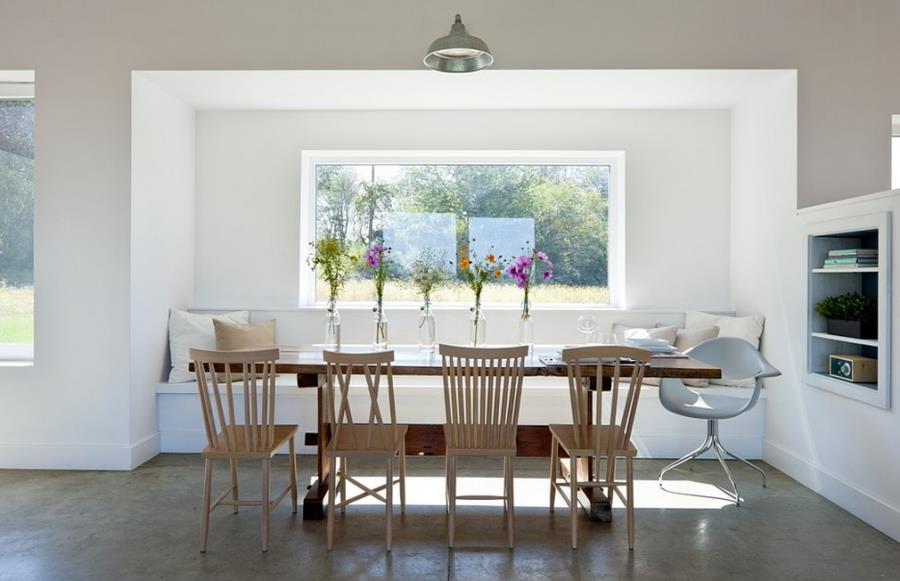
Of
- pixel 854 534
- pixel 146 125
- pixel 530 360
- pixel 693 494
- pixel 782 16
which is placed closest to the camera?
pixel 854 534

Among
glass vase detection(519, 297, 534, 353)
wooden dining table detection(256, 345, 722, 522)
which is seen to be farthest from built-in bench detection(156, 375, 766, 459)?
glass vase detection(519, 297, 534, 353)

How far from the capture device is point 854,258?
3.19 metres

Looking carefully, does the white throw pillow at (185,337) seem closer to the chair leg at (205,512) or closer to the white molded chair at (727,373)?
the chair leg at (205,512)

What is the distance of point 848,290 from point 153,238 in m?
4.43

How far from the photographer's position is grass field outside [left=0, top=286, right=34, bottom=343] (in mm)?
4082

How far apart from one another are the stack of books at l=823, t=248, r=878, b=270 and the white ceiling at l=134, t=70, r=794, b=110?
1250mm

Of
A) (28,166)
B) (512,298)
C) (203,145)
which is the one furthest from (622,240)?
(28,166)

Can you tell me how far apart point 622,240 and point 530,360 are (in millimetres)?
2148

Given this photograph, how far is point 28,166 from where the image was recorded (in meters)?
4.09

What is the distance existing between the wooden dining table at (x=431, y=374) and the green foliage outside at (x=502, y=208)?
1.37 m

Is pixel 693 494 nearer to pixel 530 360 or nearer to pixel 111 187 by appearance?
pixel 530 360

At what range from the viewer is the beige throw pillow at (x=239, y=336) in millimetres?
4199

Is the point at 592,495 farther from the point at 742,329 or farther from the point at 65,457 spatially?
the point at 65,457

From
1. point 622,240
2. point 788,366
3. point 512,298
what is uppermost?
point 622,240
